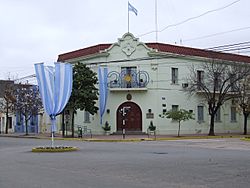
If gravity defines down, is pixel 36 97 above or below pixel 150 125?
above

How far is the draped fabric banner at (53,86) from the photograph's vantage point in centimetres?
2591

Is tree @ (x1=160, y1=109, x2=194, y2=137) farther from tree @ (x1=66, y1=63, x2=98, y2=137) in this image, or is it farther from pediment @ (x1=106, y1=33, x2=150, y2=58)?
pediment @ (x1=106, y1=33, x2=150, y2=58)

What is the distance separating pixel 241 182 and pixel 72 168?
246 inches

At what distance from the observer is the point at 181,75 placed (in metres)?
45.6

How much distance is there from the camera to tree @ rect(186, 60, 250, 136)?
43594mm

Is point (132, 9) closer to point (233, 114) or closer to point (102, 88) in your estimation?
point (102, 88)

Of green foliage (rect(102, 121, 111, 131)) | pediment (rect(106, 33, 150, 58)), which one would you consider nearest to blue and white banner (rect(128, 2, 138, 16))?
pediment (rect(106, 33, 150, 58))

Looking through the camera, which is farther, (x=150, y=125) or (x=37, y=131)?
(x=37, y=131)

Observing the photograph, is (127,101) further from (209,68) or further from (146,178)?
(146,178)

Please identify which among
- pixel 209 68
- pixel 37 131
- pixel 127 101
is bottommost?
pixel 37 131

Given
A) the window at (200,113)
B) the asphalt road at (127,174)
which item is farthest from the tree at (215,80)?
the asphalt road at (127,174)

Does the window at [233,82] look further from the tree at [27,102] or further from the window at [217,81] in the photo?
the tree at [27,102]

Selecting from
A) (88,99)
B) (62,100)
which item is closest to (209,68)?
(88,99)

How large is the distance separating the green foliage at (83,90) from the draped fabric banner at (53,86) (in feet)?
46.5
